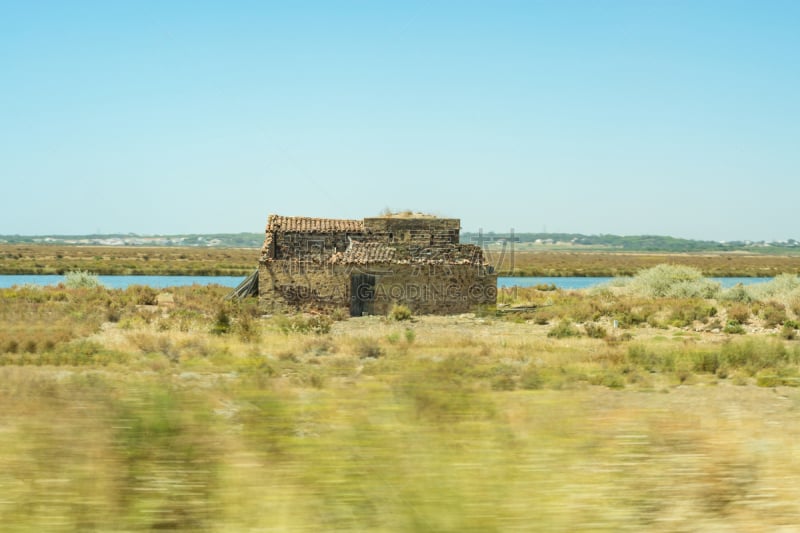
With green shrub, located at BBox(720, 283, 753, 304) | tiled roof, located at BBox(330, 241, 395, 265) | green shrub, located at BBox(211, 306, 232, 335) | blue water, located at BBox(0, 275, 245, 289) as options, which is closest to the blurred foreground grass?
green shrub, located at BBox(211, 306, 232, 335)

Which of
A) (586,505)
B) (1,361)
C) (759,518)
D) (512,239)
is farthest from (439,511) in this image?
(512,239)

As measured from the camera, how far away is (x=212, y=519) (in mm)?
4465

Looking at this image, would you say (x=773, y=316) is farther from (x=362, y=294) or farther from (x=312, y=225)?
(x=312, y=225)

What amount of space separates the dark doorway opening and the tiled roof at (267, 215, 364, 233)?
188cm

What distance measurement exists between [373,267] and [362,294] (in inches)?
41.3

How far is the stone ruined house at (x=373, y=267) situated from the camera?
28.3 metres

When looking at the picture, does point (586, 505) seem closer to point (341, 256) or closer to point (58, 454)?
point (58, 454)

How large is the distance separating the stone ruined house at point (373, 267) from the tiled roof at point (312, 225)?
4cm

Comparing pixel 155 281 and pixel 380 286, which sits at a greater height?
pixel 380 286

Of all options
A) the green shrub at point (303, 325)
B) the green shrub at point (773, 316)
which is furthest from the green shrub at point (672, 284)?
the green shrub at point (303, 325)

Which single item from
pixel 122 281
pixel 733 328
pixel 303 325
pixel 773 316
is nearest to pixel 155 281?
pixel 122 281

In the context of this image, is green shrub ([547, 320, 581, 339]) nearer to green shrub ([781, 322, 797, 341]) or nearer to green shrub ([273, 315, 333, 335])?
green shrub ([781, 322, 797, 341])

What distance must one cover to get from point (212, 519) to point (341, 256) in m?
23.9

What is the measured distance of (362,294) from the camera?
93.8ft
